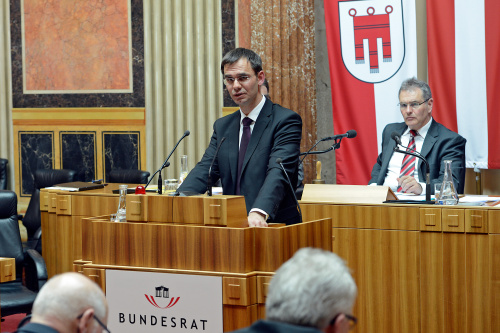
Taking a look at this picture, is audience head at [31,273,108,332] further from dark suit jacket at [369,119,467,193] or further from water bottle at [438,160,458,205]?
dark suit jacket at [369,119,467,193]

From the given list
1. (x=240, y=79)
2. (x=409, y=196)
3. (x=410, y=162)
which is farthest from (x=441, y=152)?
(x=240, y=79)

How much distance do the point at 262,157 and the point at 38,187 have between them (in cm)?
404

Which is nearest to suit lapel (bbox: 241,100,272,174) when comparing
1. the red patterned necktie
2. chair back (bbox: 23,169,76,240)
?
the red patterned necktie

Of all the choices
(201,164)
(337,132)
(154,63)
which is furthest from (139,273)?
(154,63)

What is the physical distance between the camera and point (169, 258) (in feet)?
9.39

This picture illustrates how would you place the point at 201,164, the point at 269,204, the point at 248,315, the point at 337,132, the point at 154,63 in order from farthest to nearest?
the point at 154,63
the point at 337,132
the point at 201,164
the point at 269,204
the point at 248,315

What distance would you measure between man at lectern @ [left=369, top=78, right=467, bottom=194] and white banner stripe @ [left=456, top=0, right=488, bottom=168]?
99cm

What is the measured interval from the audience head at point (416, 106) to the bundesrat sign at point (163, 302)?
2.87m

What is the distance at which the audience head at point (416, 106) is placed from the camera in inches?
204

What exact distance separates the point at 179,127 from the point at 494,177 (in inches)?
127

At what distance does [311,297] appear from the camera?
4.70ft

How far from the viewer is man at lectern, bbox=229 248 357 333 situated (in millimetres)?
1426

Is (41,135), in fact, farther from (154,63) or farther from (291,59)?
(291,59)

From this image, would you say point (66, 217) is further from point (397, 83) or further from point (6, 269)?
point (397, 83)
